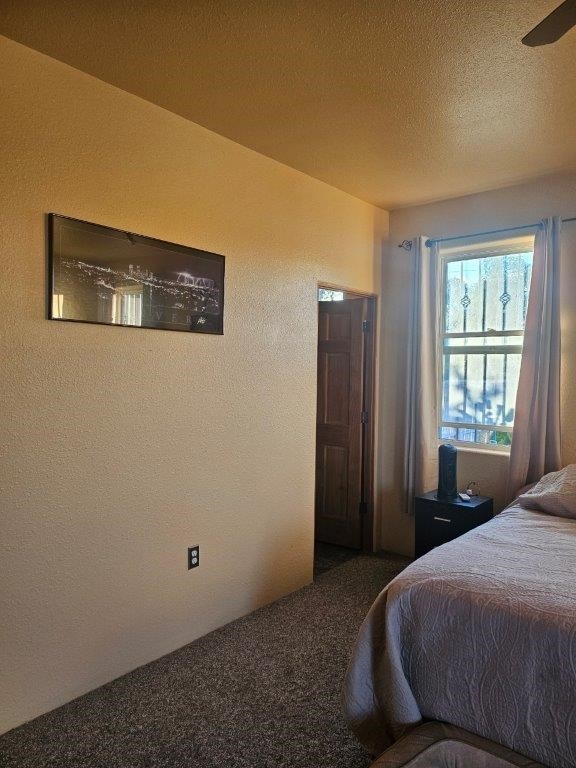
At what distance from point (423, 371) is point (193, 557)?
79.3 inches

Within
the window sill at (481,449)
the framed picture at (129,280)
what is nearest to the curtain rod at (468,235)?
the window sill at (481,449)

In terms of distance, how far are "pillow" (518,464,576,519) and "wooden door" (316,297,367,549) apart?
1471mm

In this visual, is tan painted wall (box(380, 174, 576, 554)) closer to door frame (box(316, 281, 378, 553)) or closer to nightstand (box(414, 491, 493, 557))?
door frame (box(316, 281, 378, 553))

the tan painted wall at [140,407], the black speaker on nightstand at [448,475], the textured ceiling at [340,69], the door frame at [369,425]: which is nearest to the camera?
the textured ceiling at [340,69]

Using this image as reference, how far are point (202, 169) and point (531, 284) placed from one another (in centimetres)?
207

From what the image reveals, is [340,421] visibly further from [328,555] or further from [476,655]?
[476,655]

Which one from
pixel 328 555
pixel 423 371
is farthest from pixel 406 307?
pixel 328 555

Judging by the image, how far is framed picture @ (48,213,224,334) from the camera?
7.32ft

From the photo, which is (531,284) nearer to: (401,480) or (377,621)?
(401,480)

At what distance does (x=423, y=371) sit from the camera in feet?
12.6

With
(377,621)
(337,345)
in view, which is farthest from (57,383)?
(337,345)

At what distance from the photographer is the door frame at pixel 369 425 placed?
413 cm

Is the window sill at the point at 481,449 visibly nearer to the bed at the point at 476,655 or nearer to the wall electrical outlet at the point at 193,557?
the bed at the point at 476,655

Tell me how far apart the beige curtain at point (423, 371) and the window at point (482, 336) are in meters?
0.12
